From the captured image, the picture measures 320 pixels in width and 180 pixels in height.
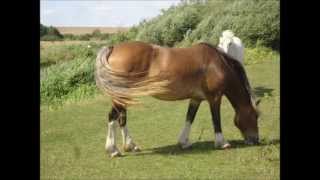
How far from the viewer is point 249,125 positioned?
15.0ft

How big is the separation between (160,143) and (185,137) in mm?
181

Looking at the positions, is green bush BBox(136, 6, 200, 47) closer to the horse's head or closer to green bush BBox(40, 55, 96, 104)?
green bush BBox(40, 55, 96, 104)

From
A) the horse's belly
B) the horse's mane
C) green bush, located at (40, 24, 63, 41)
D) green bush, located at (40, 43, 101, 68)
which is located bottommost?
the horse's belly

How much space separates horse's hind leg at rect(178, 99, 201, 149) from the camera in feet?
14.8

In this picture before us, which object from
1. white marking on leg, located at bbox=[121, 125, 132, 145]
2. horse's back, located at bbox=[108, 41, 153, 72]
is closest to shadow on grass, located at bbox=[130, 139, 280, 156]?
white marking on leg, located at bbox=[121, 125, 132, 145]

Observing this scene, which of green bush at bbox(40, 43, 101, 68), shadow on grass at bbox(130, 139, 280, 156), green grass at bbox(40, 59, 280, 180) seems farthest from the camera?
green bush at bbox(40, 43, 101, 68)

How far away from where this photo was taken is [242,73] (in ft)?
15.1

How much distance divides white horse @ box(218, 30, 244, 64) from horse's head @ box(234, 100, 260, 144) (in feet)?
1.21

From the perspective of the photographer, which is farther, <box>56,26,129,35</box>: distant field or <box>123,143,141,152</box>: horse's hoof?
<box>56,26,129,35</box>: distant field
